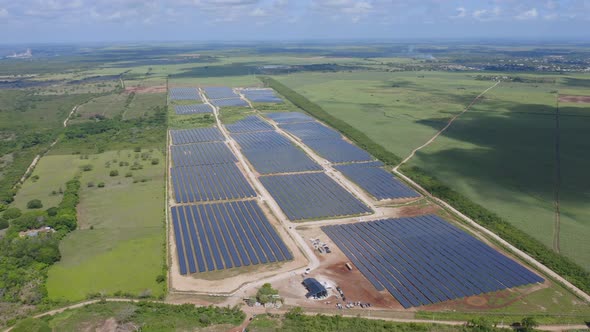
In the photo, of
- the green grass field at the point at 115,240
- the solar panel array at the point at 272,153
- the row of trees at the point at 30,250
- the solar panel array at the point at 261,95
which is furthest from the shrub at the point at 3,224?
the solar panel array at the point at 261,95

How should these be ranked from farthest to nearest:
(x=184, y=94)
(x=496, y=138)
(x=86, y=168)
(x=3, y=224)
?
(x=184, y=94)
(x=496, y=138)
(x=86, y=168)
(x=3, y=224)

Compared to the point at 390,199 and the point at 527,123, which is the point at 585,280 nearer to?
the point at 390,199

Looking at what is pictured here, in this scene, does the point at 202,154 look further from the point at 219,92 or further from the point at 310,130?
the point at 219,92

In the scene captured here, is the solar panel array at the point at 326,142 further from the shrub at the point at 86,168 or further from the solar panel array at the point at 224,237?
the shrub at the point at 86,168

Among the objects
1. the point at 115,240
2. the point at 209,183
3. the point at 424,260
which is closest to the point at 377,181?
the point at 424,260

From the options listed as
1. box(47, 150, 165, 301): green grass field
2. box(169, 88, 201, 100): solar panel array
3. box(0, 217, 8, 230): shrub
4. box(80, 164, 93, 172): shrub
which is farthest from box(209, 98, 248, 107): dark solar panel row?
box(0, 217, 8, 230): shrub

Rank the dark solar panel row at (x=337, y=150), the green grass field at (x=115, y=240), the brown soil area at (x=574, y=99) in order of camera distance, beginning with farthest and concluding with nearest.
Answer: the brown soil area at (x=574, y=99), the dark solar panel row at (x=337, y=150), the green grass field at (x=115, y=240)
